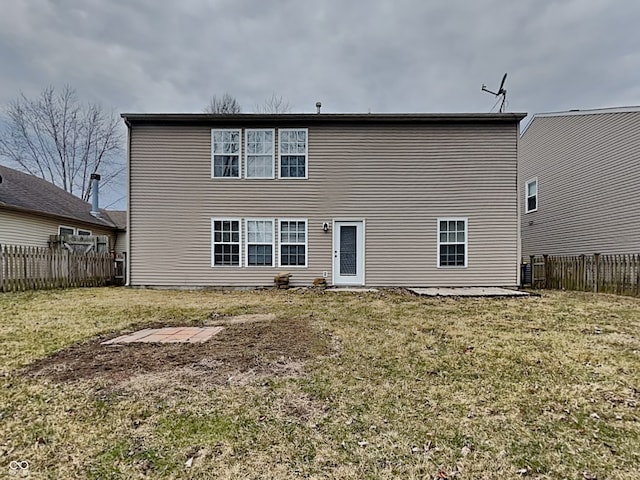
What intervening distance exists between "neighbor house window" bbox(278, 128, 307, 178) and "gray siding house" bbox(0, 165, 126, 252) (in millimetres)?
9361

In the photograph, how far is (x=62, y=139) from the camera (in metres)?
23.6

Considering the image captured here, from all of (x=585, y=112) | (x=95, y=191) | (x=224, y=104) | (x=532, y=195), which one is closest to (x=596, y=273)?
(x=585, y=112)

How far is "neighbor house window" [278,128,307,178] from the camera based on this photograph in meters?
10.7

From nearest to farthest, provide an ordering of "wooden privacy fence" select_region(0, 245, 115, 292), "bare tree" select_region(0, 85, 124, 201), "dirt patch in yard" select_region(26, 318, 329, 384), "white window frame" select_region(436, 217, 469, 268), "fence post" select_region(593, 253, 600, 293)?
"dirt patch in yard" select_region(26, 318, 329, 384) < "wooden privacy fence" select_region(0, 245, 115, 292) < "fence post" select_region(593, 253, 600, 293) < "white window frame" select_region(436, 217, 469, 268) < "bare tree" select_region(0, 85, 124, 201)

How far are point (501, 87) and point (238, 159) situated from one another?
28.9 ft

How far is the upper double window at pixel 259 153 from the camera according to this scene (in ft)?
35.0

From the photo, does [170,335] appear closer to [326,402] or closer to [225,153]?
[326,402]

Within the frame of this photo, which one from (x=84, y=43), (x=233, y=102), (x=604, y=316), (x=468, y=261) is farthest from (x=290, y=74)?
(x=604, y=316)

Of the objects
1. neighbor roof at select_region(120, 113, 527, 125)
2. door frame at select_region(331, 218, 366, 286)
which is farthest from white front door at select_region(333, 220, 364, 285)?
neighbor roof at select_region(120, 113, 527, 125)

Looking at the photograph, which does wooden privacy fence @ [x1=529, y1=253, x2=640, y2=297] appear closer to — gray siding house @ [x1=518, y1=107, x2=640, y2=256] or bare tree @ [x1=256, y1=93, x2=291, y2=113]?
gray siding house @ [x1=518, y1=107, x2=640, y2=256]

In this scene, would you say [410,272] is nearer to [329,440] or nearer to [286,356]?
[286,356]

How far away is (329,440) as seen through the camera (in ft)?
6.89

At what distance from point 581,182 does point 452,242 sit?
6084mm

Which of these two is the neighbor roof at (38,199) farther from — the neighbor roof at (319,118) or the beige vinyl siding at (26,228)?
the neighbor roof at (319,118)
